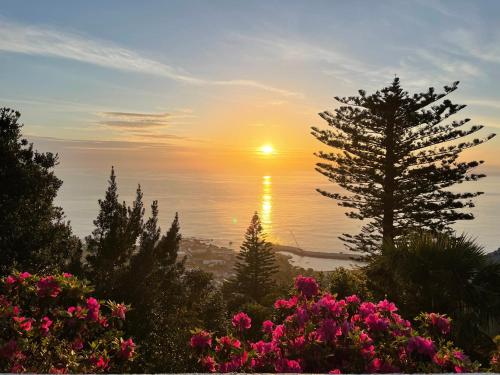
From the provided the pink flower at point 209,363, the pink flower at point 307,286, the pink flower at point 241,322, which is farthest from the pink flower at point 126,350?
the pink flower at point 307,286

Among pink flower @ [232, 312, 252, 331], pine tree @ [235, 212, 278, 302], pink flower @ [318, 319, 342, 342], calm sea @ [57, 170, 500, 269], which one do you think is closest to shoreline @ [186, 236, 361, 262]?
calm sea @ [57, 170, 500, 269]

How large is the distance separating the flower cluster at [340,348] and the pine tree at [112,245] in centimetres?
906

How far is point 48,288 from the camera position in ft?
13.1

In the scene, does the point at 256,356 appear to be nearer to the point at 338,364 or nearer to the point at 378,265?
the point at 338,364

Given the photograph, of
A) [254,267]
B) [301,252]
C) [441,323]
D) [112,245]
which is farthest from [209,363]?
[301,252]

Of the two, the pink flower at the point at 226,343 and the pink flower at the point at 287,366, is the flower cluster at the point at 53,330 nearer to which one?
the pink flower at the point at 226,343

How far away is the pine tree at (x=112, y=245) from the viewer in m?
12.5

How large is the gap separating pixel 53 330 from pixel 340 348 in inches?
103

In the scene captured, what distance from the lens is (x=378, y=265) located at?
7355mm

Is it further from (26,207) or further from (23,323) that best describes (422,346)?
(26,207)

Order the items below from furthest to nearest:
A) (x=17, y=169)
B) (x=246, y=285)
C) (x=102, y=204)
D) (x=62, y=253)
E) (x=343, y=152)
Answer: (x=246, y=285), (x=343, y=152), (x=102, y=204), (x=62, y=253), (x=17, y=169)

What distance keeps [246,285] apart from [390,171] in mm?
14469

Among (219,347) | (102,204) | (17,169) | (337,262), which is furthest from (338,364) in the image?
(337,262)

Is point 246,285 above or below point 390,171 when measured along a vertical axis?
below
